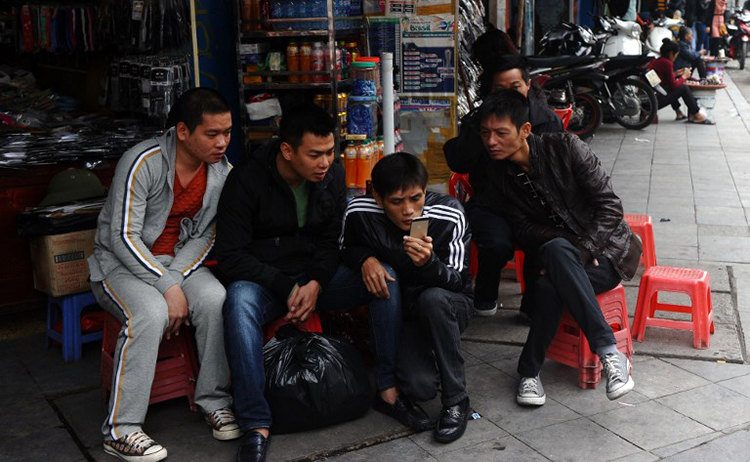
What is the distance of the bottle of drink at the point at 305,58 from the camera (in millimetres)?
4879

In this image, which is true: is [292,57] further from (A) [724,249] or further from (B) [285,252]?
(A) [724,249]

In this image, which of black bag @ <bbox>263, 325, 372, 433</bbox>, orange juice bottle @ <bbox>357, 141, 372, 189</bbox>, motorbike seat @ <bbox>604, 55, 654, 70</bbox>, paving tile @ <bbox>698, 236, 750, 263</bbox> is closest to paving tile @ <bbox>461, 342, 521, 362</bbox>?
black bag @ <bbox>263, 325, 372, 433</bbox>

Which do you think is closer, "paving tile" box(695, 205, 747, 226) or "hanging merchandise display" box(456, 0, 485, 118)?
"hanging merchandise display" box(456, 0, 485, 118)

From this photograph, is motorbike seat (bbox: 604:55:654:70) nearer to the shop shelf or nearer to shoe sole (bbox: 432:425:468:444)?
the shop shelf

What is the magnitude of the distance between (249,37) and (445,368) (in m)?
2.61

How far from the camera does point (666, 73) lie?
11.1 metres

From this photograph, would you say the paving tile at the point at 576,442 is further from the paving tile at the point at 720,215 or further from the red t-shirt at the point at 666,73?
the red t-shirt at the point at 666,73

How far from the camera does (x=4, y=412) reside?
136 inches

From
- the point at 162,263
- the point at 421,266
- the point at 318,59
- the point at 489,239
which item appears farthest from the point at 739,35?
the point at 162,263

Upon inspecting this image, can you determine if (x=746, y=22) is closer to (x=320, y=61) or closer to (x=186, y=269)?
(x=320, y=61)

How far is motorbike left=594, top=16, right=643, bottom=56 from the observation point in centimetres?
1243

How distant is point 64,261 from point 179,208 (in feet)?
3.00

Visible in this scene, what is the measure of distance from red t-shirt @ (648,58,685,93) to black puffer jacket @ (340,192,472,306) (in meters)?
8.56

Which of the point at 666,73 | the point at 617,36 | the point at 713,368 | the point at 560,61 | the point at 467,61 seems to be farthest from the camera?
the point at 617,36
